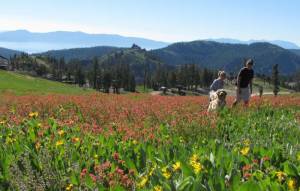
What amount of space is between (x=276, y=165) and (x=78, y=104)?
13871mm

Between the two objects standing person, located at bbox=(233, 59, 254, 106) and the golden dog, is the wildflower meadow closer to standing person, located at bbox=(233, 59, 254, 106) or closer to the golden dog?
the golden dog

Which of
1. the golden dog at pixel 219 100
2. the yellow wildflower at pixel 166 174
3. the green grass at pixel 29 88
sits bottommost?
the green grass at pixel 29 88

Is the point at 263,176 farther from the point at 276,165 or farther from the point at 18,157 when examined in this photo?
the point at 18,157

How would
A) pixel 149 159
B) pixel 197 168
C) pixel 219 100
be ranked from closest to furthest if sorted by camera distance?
pixel 197 168, pixel 149 159, pixel 219 100

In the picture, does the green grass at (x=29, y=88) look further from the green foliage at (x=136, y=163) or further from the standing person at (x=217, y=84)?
the green foliage at (x=136, y=163)

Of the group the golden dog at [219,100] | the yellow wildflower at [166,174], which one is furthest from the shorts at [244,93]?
the yellow wildflower at [166,174]

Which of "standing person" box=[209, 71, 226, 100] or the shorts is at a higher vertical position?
"standing person" box=[209, 71, 226, 100]

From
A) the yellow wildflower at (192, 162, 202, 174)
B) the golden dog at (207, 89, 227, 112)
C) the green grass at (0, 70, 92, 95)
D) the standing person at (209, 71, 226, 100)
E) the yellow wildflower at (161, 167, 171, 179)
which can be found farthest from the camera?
the green grass at (0, 70, 92, 95)

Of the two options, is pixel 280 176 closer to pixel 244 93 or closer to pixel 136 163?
pixel 136 163

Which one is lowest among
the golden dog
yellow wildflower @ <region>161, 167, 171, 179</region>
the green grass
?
the green grass

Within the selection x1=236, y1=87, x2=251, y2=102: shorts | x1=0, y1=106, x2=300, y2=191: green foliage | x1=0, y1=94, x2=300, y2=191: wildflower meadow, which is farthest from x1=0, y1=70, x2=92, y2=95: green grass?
x1=0, y1=106, x2=300, y2=191: green foliage

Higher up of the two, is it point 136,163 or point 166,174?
point 166,174

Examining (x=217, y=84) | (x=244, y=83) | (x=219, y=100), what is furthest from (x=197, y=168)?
(x=244, y=83)

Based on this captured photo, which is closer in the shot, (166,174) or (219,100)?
(166,174)
